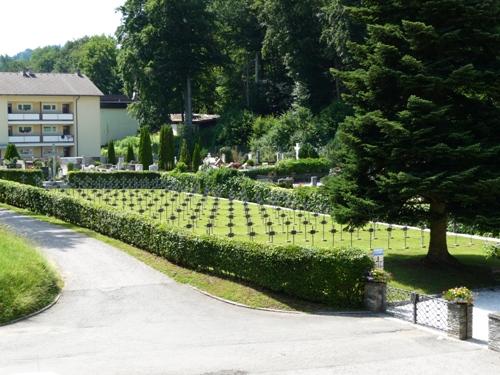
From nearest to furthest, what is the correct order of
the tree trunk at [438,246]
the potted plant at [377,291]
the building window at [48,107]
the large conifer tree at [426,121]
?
the potted plant at [377,291] → the large conifer tree at [426,121] → the tree trunk at [438,246] → the building window at [48,107]

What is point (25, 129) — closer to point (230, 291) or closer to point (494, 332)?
point (230, 291)

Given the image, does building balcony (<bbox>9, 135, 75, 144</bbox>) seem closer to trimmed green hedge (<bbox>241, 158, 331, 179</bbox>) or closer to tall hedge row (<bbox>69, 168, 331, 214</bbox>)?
tall hedge row (<bbox>69, 168, 331, 214</bbox>)

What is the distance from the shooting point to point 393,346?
→ 1394 centimetres

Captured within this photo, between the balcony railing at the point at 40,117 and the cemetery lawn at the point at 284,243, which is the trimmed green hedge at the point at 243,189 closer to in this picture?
the cemetery lawn at the point at 284,243

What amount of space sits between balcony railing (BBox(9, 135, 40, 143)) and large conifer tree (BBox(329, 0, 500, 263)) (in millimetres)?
53138

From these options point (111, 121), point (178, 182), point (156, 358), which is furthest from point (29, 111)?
point (156, 358)

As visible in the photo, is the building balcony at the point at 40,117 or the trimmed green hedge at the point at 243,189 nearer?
the trimmed green hedge at the point at 243,189

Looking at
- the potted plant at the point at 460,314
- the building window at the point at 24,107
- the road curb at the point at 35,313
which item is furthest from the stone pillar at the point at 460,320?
the building window at the point at 24,107

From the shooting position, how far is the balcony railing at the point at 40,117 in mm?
68375

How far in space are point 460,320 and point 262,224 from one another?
17355 mm

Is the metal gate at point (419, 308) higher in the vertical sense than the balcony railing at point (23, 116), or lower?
lower

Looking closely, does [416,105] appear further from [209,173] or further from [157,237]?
[209,173]

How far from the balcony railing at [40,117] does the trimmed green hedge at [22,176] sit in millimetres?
24976

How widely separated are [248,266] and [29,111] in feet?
184
